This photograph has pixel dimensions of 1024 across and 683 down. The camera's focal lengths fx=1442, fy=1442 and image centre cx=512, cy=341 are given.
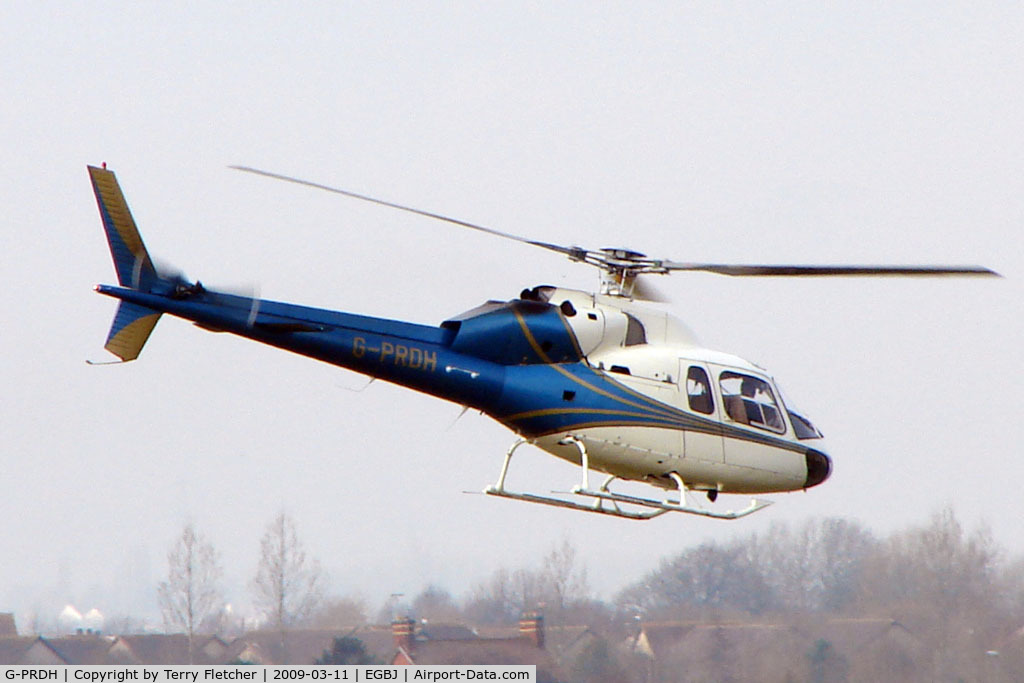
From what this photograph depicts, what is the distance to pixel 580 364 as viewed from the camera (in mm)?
16844

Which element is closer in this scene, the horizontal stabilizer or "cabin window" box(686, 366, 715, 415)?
the horizontal stabilizer

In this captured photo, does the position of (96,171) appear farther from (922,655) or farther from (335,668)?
(922,655)

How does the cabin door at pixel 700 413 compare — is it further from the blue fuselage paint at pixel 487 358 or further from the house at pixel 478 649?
the house at pixel 478 649

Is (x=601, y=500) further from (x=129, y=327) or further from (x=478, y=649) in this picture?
(x=478, y=649)

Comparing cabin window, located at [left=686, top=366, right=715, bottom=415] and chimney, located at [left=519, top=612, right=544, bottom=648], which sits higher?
cabin window, located at [left=686, top=366, right=715, bottom=415]

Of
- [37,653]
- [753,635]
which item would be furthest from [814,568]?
[37,653]

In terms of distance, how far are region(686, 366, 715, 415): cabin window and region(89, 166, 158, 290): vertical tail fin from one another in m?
6.46

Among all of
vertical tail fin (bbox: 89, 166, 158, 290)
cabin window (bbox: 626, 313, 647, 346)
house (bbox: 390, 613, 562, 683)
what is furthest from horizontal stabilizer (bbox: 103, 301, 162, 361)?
house (bbox: 390, 613, 562, 683)

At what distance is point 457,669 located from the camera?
3259 cm

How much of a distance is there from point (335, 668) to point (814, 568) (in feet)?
47.1

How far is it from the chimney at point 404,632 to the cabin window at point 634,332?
20761 mm

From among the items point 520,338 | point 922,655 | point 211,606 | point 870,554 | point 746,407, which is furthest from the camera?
point 211,606

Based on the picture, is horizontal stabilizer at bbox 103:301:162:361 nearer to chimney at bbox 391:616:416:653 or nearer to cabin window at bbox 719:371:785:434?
cabin window at bbox 719:371:785:434

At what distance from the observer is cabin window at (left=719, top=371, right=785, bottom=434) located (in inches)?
703
